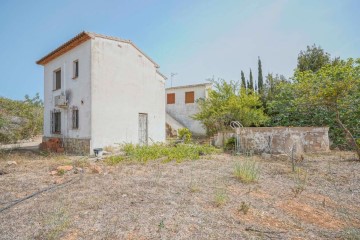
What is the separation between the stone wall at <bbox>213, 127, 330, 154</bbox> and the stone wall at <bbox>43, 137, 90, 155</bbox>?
7060 millimetres

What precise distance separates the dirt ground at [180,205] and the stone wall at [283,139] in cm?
302

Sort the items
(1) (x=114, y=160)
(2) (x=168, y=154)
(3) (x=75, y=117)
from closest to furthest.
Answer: (1) (x=114, y=160) < (2) (x=168, y=154) < (3) (x=75, y=117)

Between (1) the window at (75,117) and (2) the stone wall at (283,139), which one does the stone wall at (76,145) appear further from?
(2) the stone wall at (283,139)

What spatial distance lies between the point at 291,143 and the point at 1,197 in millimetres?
9765

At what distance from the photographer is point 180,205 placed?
4.19 m

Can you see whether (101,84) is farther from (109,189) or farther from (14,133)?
(109,189)

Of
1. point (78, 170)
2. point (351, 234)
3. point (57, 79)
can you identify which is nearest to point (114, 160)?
point (78, 170)

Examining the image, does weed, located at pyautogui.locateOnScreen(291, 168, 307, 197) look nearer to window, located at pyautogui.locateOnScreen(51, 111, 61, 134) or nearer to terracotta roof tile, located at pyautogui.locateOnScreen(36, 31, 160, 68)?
terracotta roof tile, located at pyautogui.locateOnScreen(36, 31, 160, 68)

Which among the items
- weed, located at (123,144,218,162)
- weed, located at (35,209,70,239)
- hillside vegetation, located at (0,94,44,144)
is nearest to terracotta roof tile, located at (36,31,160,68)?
hillside vegetation, located at (0,94,44,144)

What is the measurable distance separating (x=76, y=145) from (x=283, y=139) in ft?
31.9

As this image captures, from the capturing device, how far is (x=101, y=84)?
11602 mm

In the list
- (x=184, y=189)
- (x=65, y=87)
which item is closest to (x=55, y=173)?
(x=184, y=189)

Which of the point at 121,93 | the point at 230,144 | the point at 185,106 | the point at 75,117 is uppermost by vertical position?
the point at 185,106

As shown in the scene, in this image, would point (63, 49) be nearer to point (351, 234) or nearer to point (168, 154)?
point (168, 154)
